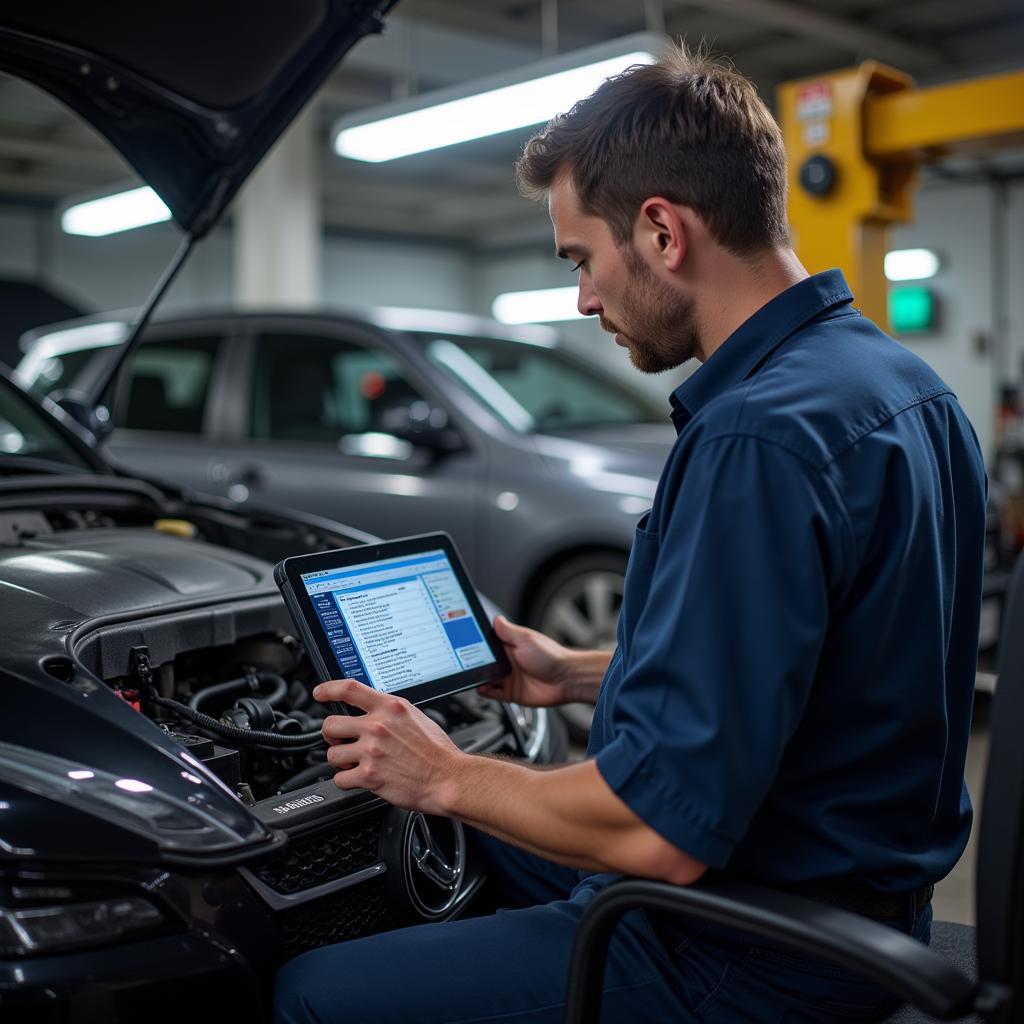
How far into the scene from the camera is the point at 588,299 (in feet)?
4.71

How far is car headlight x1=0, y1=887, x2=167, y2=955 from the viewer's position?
115 centimetres

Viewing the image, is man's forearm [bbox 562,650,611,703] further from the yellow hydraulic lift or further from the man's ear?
the yellow hydraulic lift

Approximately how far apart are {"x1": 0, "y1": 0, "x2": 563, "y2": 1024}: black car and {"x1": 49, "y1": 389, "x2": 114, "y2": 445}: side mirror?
4 centimetres

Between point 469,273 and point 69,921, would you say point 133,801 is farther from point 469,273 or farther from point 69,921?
point 469,273

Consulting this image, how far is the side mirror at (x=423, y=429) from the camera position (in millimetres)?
4133

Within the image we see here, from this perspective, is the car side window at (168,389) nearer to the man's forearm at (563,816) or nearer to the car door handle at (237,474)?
the car door handle at (237,474)

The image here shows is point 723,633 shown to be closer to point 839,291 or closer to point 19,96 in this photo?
point 839,291

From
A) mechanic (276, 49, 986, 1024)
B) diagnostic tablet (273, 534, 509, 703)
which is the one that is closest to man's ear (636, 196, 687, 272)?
mechanic (276, 49, 986, 1024)

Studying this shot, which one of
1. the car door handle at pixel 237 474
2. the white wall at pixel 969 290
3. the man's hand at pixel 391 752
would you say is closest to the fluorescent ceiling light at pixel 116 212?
the car door handle at pixel 237 474

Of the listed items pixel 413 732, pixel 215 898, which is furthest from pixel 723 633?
pixel 215 898

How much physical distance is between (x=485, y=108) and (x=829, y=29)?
136 inches

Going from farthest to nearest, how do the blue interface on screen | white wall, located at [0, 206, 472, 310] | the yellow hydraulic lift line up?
1. white wall, located at [0, 206, 472, 310]
2. the yellow hydraulic lift
3. the blue interface on screen

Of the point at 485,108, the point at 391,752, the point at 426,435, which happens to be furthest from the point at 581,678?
the point at 485,108

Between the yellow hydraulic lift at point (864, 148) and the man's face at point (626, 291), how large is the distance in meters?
2.98
